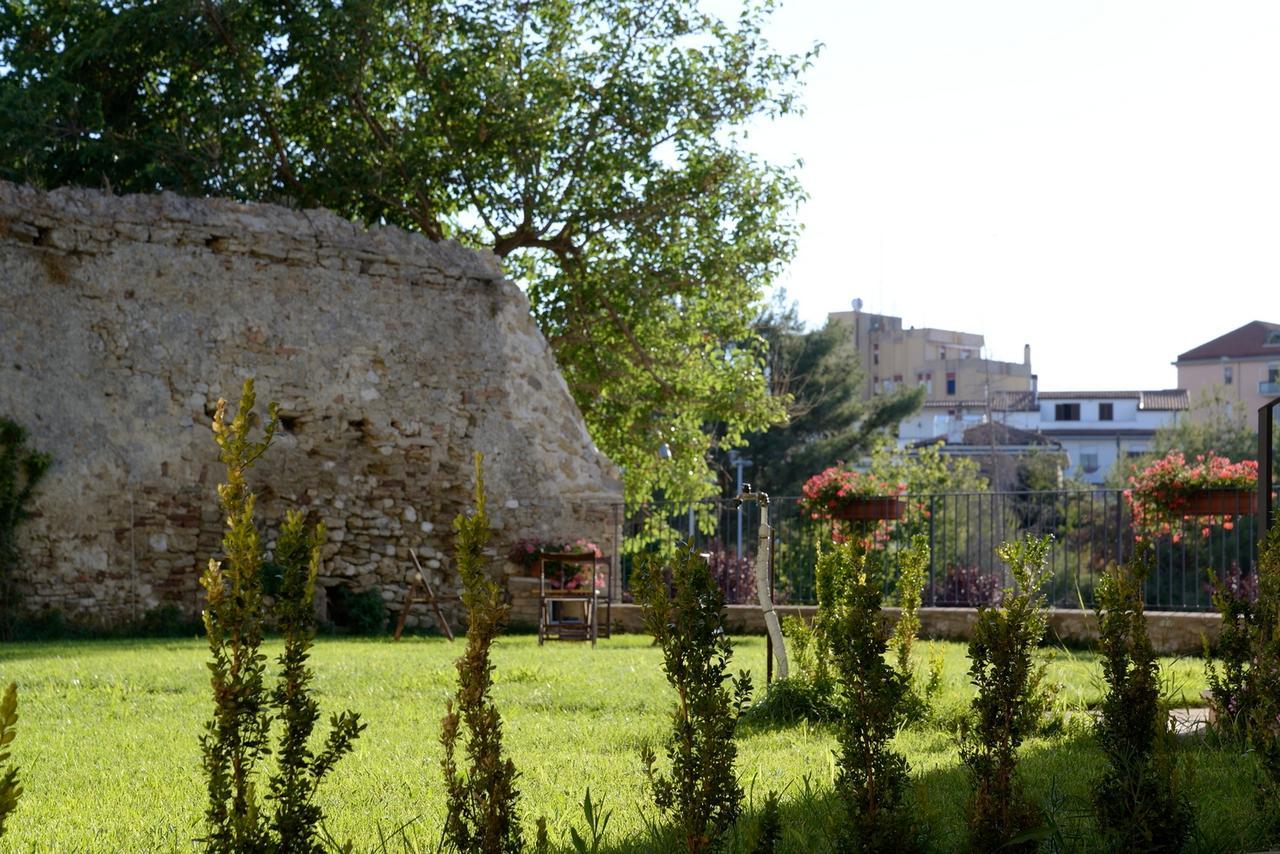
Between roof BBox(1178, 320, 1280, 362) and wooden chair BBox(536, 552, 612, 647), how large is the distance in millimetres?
51376

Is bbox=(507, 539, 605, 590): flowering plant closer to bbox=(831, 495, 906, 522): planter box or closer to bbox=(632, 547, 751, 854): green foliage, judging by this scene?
bbox=(831, 495, 906, 522): planter box

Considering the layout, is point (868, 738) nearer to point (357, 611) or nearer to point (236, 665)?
point (236, 665)

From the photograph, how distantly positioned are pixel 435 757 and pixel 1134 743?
288 centimetres

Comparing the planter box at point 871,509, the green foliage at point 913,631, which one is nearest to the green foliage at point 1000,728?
the green foliage at point 913,631

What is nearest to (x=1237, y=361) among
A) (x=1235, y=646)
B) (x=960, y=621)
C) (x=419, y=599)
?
(x=960, y=621)

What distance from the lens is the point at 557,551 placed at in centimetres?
1356

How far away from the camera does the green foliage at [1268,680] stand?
3.84 metres

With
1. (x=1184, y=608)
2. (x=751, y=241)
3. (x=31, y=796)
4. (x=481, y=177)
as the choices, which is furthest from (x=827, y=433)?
(x=31, y=796)

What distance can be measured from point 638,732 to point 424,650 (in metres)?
4.76

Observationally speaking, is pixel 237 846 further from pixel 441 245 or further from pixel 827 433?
pixel 827 433

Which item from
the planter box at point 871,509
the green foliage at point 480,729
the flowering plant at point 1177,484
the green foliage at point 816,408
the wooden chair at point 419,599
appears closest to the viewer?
the green foliage at point 480,729

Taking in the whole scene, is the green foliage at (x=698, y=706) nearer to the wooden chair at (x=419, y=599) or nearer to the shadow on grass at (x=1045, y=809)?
the shadow on grass at (x=1045, y=809)

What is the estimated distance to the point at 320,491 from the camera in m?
13.4

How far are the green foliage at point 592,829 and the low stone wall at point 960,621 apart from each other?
16.3 feet
